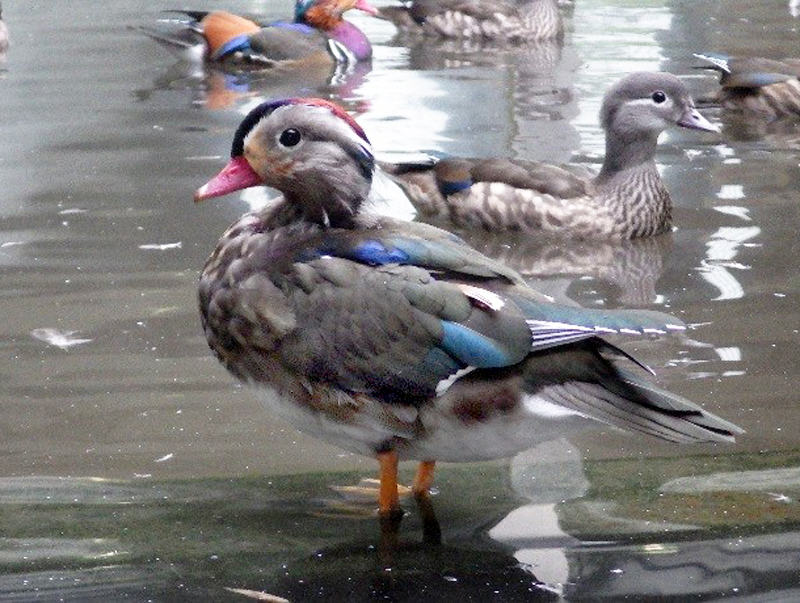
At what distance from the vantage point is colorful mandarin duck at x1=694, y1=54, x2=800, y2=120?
877cm

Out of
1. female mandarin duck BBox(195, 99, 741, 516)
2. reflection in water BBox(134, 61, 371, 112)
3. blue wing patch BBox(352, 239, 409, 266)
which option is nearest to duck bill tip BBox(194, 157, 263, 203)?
female mandarin duck BBox(195, 99, 741, 516)

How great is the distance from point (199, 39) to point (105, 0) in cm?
366

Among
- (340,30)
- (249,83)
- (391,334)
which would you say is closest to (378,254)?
(391,334)

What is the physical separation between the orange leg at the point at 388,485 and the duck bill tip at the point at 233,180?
0.67m

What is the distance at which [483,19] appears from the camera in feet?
40.4

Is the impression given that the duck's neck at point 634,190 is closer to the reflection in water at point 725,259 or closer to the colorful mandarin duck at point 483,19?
the reflection in water at point 725,259

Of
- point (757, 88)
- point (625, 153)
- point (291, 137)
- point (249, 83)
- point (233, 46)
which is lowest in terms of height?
point (249, 83)

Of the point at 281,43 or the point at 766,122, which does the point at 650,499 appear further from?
the point at 281,43

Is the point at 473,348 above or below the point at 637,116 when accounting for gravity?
above

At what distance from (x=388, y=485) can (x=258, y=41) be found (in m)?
8.19

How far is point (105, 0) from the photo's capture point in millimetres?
14305

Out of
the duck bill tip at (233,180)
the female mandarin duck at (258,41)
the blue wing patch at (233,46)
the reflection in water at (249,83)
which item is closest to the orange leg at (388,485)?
the duck bill tip at (233,180)

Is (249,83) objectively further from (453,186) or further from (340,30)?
(453,186)

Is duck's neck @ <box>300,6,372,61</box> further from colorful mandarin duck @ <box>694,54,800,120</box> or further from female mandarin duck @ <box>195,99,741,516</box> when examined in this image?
female mandarin duck @ <box>195,99,741,516</box>
